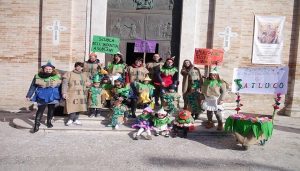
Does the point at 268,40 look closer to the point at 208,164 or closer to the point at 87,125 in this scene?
the point at 208,164

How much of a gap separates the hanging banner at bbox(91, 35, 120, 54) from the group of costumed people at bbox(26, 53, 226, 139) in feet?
0.95

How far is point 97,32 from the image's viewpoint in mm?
11430

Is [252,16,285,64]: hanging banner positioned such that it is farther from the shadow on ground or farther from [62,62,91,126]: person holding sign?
[62,62,91,126]: person holding sign

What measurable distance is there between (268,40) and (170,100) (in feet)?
15.5

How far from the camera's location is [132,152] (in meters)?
7.31

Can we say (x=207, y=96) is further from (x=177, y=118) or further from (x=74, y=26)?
(x=74, y=26)

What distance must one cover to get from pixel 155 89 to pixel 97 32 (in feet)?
9.88

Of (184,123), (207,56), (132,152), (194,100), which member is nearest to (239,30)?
(207,56)

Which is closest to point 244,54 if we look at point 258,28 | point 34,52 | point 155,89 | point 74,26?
point 258,28

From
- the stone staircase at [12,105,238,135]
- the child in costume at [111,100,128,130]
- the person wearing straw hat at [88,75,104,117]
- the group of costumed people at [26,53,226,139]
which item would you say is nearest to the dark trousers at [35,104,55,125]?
the group of costumed people at [26,53,226,139]

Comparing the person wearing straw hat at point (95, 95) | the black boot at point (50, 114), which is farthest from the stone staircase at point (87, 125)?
the person wearing straw hat at point (95, 95)

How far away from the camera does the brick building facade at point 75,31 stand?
11.3m

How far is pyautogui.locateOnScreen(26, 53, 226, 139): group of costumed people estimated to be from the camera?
8.45m

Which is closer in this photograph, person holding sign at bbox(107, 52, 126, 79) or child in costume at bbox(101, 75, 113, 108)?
child in costume at bbox(101, 75, 113, 108)
